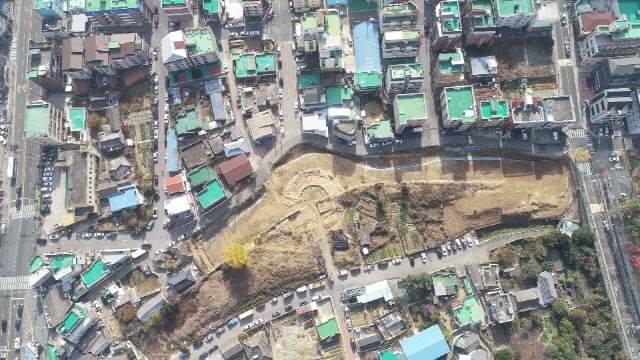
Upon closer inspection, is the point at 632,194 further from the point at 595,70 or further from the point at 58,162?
the point at 58,162

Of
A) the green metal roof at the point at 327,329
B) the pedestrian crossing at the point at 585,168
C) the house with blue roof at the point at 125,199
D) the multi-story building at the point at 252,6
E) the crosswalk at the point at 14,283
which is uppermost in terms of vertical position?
the multi-story building at the point at 252,6

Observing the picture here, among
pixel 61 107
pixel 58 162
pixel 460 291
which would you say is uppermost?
pixel 61 107

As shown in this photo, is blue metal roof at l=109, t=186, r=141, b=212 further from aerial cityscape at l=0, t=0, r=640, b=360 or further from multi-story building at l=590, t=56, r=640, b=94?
multi-story building at l=590, t=56, r=640, b=94

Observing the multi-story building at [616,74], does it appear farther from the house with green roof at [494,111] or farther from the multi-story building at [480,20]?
the multi-story building at [480,20]

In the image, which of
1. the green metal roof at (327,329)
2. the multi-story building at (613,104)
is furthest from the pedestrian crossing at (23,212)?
the multi-story building at (613,104)

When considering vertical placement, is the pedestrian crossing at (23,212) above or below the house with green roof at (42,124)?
below

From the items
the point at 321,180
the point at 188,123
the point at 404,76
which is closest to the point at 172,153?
the point at 188,123

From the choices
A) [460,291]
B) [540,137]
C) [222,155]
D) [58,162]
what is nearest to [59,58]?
[58,162]
